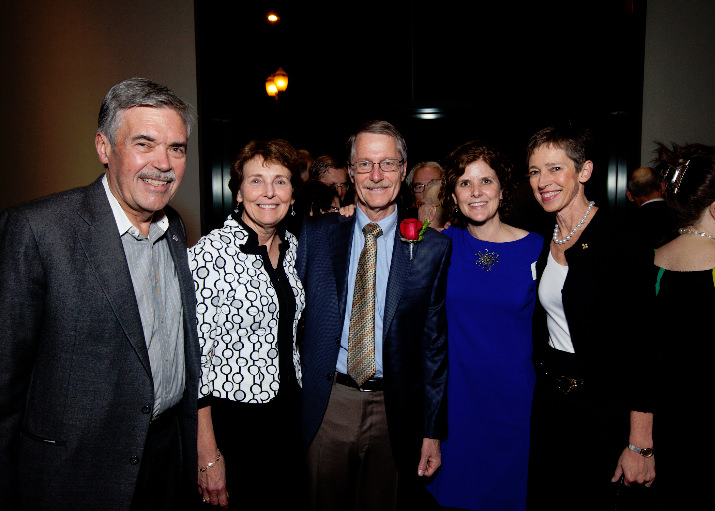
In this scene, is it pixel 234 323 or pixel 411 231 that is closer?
pixel 234 323

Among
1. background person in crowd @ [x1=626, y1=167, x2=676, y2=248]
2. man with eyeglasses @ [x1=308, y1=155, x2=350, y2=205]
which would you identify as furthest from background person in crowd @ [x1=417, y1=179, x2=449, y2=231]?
background person in crowd @ [x1=626, y1=167, x2=676, y2=248]

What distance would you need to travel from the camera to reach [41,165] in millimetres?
2887

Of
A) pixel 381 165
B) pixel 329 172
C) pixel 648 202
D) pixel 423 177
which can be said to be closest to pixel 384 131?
pixel 381 165

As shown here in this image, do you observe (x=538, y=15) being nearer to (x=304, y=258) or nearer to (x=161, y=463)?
(x=304, y=258)

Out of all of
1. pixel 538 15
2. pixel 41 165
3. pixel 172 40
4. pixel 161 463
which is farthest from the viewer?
pixel 538 15

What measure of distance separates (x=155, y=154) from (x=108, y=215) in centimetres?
25

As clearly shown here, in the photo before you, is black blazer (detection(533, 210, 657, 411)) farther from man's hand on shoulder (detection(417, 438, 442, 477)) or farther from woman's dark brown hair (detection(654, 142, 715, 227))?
man's hand on shoulder (detection(417, 438, 442, 477))

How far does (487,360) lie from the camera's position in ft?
7.00

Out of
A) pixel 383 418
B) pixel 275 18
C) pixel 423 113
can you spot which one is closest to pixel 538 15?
pixel 423 113

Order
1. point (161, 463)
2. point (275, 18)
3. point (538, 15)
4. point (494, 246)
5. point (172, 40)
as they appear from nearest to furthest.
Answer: point (161, 463) → point (494, 246) → point (172, 40) → point (538, 15) → point (275, 18)

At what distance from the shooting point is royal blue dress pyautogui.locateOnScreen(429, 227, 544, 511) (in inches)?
84.2

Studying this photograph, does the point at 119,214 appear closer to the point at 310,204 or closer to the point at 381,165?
the point at 381,165

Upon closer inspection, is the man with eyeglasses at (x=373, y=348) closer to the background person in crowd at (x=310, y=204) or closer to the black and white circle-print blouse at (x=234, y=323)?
the black and white circle-print blouse at (x=234, y=323)

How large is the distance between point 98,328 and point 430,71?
6.11 m
